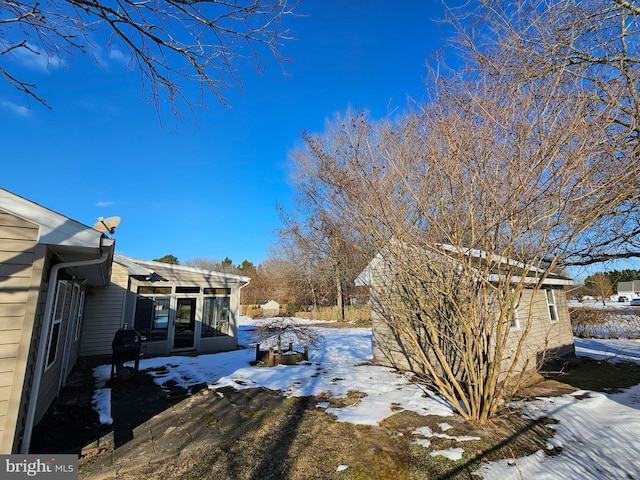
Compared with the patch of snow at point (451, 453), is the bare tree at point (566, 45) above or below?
above

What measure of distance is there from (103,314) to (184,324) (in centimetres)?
221

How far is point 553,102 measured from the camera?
12.8ft

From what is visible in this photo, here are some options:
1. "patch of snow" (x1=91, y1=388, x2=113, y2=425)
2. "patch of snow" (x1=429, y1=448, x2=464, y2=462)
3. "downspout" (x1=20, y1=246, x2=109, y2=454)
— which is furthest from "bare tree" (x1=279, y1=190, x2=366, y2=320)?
"patch of snow" (x1=429, y1=448, x2=464, y2=462)

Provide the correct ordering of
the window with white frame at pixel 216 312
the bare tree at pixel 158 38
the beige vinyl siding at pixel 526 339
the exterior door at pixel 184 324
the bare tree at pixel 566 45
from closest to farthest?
the bare tree at pixel 158 38, the bare tree at pixel 566 45, the beige vinyl siding at pixel 526 339, the exterior door at pixel 184 324, the window with white frame at pixel 216 312

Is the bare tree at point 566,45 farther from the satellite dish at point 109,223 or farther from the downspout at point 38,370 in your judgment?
the satellite dish at point 109,223

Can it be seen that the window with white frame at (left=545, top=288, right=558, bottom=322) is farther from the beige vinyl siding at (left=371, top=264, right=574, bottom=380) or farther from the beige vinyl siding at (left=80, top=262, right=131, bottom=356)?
the beige vinyl siding at (left=80, top=262, right=131, bottom=356)

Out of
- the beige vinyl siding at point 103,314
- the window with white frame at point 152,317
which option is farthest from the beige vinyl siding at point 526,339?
the beige vinyl siding at point 103,314

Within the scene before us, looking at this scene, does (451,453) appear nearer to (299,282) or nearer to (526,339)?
(526,339)

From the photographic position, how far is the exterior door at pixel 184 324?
31.6ft

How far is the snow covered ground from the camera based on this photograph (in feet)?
10.2

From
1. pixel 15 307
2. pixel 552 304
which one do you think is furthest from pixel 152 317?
pixel 552 304

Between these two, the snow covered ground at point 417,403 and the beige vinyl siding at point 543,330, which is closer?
the snow covered ground at point 417,403

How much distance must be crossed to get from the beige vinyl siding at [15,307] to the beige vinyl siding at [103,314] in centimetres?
668
